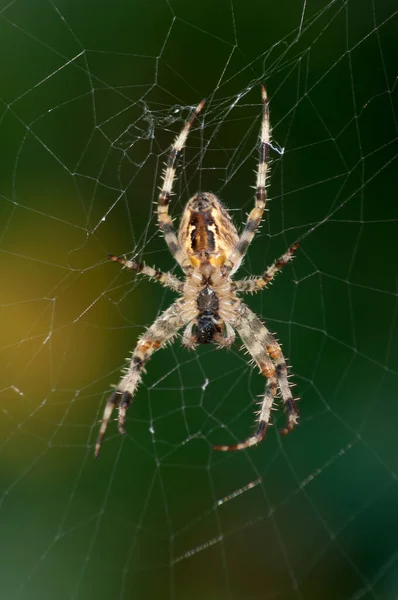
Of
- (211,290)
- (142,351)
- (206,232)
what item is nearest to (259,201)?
(206,232)

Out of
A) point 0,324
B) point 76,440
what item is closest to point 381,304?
point 76,440

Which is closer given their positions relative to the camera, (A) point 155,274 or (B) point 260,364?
(A) point 155,274

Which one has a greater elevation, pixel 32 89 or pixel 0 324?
pixel 32 89

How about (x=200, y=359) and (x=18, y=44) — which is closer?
(x=18, y=44)

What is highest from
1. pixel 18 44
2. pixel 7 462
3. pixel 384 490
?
pixel 18 44

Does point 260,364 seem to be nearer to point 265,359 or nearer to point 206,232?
point 265,359

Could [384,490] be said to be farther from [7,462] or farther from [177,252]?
[7,462]

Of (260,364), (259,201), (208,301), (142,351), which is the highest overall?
(259,201)
